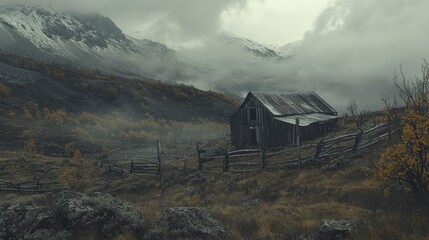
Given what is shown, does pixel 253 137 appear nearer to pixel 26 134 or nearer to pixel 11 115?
pixel 26 134

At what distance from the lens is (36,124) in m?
68.0

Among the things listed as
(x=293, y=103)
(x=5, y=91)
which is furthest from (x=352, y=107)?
(x=5, y=91)

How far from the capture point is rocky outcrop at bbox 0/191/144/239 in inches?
413

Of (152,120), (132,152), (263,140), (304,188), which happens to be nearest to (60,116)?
(152,120)

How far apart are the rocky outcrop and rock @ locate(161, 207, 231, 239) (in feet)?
3.33

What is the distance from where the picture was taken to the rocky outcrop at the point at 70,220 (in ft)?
34.4

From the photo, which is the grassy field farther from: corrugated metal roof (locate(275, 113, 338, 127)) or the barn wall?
corrugated metal roof (locate(275, 113, 338, 127))

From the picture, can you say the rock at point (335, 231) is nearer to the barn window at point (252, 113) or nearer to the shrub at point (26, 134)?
the barn window at point (252, 113)

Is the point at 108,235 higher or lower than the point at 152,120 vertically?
lower

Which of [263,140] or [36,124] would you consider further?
[36,124]

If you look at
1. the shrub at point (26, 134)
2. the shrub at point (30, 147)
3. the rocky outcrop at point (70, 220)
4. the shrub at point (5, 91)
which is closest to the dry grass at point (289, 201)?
the rocky outcrop at point (70, 220)

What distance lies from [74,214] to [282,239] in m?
5.83

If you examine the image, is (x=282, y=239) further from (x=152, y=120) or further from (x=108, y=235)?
(x=152, y=120)

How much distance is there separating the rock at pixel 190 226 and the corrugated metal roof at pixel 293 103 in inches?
1129
